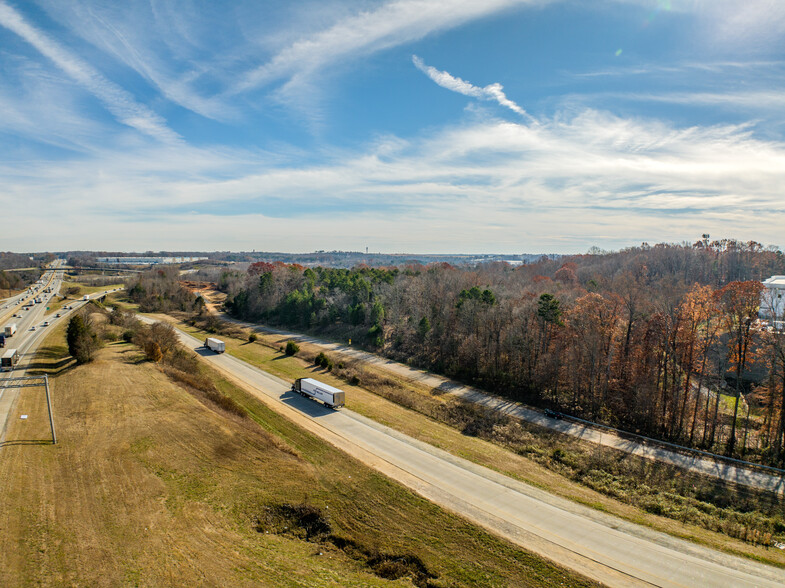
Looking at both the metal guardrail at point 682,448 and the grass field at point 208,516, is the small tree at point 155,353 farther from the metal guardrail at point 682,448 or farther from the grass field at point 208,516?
the metal guardrail at point 682,448

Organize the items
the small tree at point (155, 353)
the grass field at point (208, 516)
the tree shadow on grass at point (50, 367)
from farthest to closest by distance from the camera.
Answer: the small tree at point (155, 353) → the tree shadow on grass at point (50, 367) → the grass field at point (208, 516)

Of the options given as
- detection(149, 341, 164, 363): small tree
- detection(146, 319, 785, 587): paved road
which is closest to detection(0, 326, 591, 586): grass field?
detection(146, 319, 785, 587): paved road

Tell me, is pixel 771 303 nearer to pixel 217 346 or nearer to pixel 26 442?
pixel 26 442

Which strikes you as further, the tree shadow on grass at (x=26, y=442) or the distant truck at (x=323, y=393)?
the distant truck at (x=323, y=393)

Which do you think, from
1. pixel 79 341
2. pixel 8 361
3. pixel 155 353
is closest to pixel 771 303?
pixel 155 353

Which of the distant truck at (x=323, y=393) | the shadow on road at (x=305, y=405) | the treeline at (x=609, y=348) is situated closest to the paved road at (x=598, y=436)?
the treeline at (x=609, y=348)

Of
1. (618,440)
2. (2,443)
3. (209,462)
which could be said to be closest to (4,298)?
(2,443)
